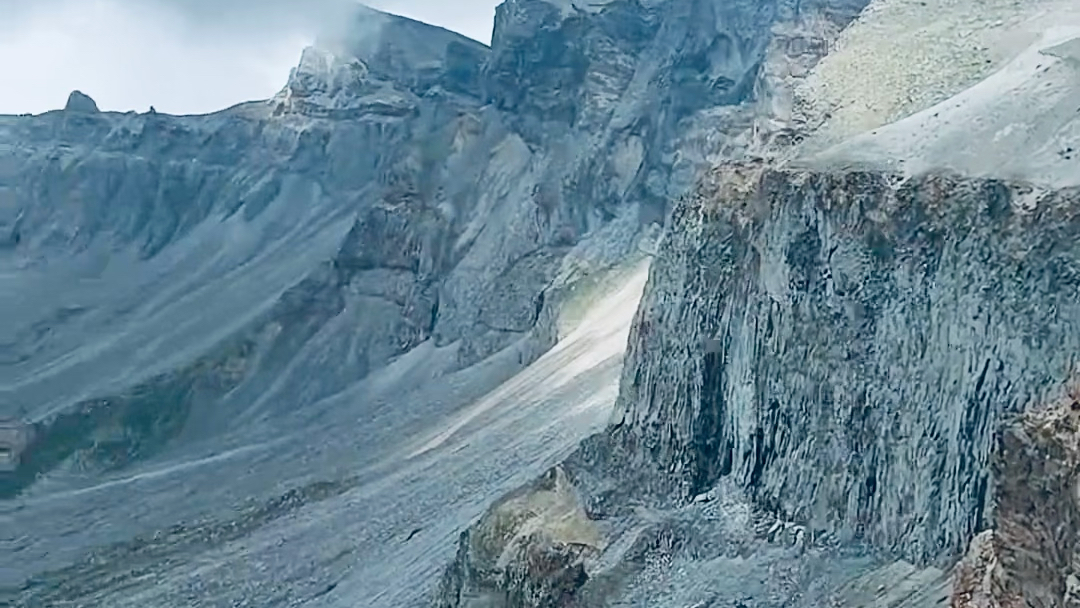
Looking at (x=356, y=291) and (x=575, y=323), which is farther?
(x=356, y=291)

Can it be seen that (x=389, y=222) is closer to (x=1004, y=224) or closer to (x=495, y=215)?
(x=495, y=215)

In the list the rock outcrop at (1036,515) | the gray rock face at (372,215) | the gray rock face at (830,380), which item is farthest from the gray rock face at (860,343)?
the gray rock face at (372,215)

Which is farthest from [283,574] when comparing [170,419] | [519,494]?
[170,419]

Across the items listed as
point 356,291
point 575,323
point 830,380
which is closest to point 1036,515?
point 830,380

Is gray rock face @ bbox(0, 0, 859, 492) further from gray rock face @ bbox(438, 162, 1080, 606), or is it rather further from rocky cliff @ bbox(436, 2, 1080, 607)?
gray rock face @ bbox(438, 162, 1080, 606)

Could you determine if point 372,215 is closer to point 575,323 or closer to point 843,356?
point 575,323

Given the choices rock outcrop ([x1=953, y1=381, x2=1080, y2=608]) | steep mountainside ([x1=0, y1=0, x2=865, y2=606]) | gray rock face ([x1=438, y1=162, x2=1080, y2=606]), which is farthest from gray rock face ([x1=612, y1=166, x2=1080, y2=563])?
steep mountainside ([x1=0, y1=0, x2=865, y2=606])

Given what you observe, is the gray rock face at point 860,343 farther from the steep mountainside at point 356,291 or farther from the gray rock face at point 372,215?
the gray rock face at point 372,215

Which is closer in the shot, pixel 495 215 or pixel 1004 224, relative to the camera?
pixel 1004 224
